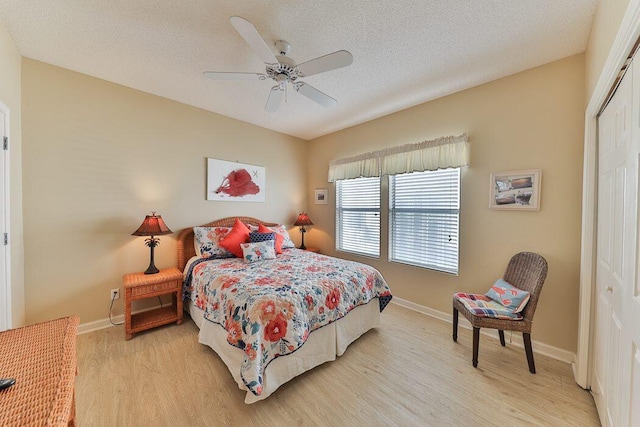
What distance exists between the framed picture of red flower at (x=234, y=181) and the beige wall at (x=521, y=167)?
7.52ft

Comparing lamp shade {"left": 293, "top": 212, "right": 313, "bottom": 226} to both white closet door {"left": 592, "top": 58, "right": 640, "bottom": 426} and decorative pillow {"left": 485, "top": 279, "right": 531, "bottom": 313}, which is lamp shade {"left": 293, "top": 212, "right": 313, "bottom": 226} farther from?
white closet door {"left": 592, "top": 58, "right": 640, "bottom": 426}

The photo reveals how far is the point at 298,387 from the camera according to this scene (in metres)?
1.80

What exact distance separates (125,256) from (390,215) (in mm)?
3340

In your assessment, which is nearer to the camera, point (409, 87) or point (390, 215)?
point (409, 87)

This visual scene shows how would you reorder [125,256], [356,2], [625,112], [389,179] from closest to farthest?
[625,112] < [356,2] < [125,256] < [389,179]

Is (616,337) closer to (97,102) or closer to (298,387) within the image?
(298,387)

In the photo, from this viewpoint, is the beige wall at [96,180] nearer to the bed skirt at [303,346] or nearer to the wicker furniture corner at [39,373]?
the bed skirt at [303,346]

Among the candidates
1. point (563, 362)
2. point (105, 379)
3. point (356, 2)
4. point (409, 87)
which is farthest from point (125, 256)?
A: point (563, 362)

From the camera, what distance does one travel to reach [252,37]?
1.52 metres

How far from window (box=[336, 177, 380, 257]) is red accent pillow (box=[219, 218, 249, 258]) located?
5.37ft

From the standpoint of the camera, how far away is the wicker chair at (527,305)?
1921 mm

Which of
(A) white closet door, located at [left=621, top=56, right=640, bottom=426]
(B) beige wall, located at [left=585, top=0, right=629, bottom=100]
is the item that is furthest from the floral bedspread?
(B) beige wall, located at [left=585, top=0, right=629, bottom=100]

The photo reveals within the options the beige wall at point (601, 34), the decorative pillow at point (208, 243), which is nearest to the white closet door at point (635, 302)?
the beige wall at point (601, 34)

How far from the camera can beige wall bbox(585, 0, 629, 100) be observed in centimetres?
120
